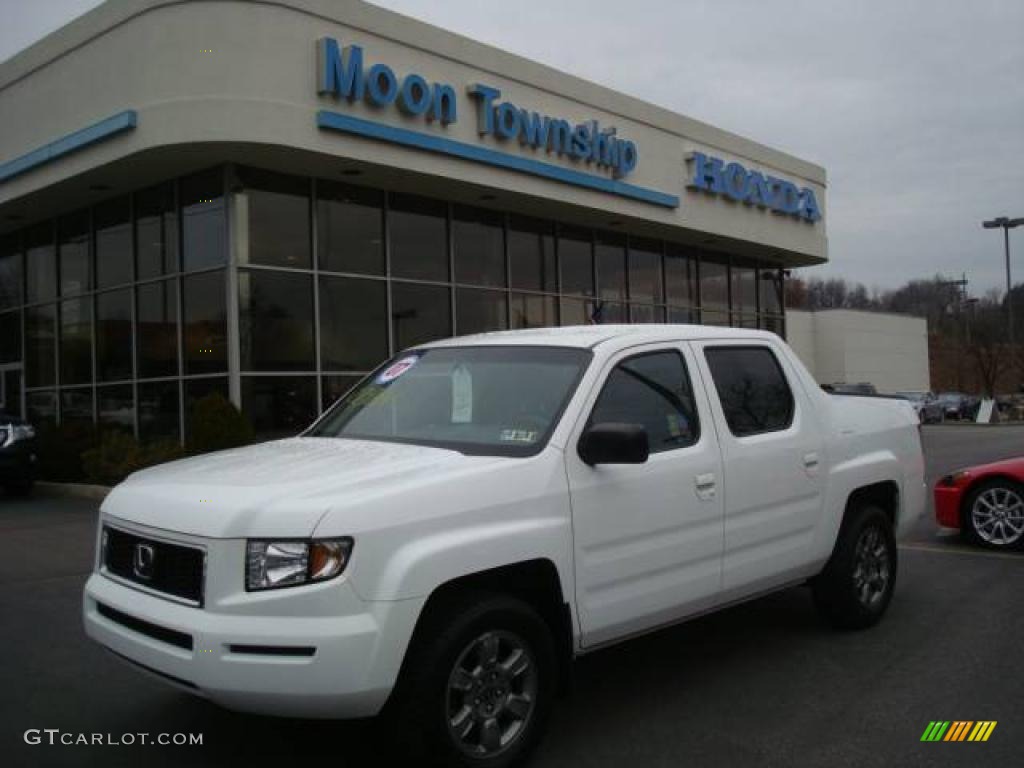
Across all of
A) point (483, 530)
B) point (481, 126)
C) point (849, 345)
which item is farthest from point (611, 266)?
point (849, 345)

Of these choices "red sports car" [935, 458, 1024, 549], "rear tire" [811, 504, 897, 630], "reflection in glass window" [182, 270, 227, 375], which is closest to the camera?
"rear tire" [811, 504, 897, 630]

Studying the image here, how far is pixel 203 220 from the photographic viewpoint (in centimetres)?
1555

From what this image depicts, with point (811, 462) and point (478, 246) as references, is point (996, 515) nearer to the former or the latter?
point (811, 462)

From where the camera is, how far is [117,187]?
16406 millimetres

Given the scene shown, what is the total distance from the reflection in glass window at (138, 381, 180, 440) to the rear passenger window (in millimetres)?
12389

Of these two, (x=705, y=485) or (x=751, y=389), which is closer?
(x=705, y=485)

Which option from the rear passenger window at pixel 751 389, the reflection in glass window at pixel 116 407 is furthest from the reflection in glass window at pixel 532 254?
the rear passenger window at pixel 751 389

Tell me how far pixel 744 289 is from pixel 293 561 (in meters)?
24.2

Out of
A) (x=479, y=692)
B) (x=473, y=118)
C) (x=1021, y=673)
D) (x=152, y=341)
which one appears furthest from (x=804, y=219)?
(x=479, y=692)

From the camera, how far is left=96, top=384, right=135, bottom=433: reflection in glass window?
1681 cm

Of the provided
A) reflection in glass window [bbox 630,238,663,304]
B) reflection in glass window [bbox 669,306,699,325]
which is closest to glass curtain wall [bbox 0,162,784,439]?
reflection in glass window [bbox 630,238,663,304]

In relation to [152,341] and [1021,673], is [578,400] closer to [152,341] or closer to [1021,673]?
[1021,673]

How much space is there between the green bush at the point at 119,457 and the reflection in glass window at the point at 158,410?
864mm

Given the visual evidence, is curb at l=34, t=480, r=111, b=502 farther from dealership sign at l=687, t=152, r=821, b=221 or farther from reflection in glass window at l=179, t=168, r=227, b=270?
dealership sign at l=687, t=152, r=821, b=221
